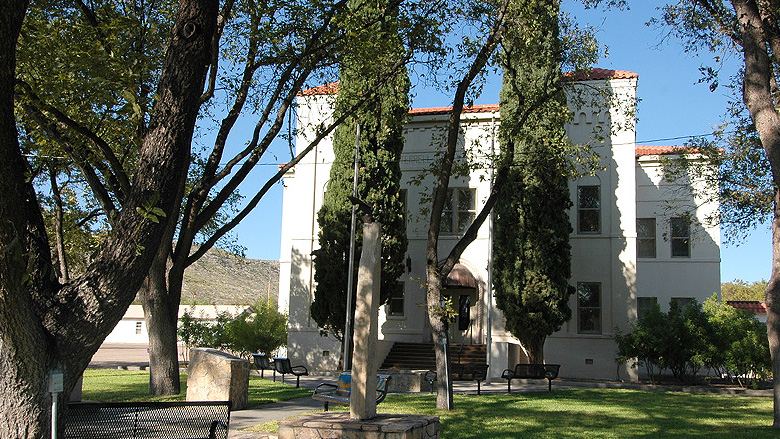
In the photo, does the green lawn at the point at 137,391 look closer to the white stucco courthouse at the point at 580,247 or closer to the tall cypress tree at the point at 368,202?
the tall cypress tree at the point at 368,202

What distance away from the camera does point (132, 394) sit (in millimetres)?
15320

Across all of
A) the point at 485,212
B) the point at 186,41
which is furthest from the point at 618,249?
the point at 186,41

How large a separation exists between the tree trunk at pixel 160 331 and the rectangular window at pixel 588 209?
52.1 ft

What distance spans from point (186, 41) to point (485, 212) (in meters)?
8.65

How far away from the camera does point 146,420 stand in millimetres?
6910

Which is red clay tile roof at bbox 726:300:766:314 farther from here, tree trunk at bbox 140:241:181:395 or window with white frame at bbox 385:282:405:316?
tree trunk at bbox 140:241:181:395

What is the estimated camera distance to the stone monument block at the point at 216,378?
12.4 metres

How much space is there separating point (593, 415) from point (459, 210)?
14327 mm

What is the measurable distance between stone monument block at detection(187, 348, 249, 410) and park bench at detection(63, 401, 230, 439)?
16.5 ft

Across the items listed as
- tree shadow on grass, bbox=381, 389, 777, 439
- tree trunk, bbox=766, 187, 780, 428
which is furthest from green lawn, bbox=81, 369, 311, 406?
tree trunk, bbox=766, 187, 780, 428

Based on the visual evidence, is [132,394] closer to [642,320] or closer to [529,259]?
[529,259]

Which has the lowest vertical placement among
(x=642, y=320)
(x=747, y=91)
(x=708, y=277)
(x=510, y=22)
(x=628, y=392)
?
(x=628, y=392)

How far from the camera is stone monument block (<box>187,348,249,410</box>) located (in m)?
12.4

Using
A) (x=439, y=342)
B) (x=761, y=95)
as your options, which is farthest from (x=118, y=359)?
(x=761, y=95)
